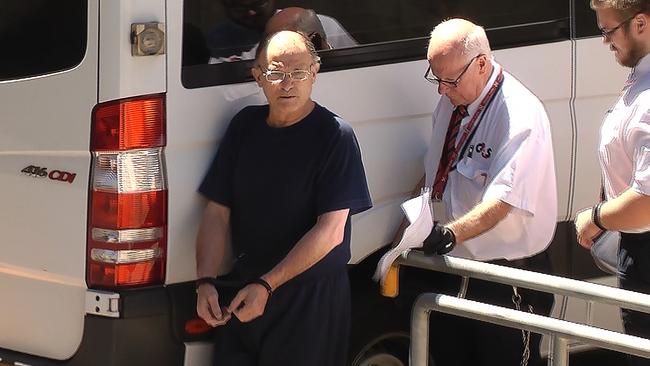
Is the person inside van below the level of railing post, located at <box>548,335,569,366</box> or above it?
above

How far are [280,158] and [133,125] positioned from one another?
48 cm

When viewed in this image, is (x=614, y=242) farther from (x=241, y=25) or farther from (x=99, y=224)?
(x=99, y=224)

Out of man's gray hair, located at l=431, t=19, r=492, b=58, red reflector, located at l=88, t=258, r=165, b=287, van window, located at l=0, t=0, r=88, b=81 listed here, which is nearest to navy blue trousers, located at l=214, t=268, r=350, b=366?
red reflector, located at l=88, t=258, r=165, b=287

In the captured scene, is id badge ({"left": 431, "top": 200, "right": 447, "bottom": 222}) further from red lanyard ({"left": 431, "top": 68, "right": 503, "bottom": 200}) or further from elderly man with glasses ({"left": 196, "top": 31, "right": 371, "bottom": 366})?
elderly man with glasses ({"left": 196, "top": 31, "right": 371, "bottom": 366})

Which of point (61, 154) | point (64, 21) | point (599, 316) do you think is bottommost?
point (599, 316)

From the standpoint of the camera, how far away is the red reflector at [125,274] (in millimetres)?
3432

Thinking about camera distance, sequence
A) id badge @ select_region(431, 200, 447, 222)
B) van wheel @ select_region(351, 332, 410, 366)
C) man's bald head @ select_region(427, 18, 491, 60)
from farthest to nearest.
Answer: van wheel @ select_region(351, 332, 410, 366) → id badge @ select_region(431, 200, 447, 222) → man's bald head @ select_region(427, 18, 491, 60)

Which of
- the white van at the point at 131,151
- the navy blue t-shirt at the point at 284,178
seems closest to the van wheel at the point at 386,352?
the white van at the point at 131,151

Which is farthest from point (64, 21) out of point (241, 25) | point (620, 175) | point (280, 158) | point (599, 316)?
point (599, 316)

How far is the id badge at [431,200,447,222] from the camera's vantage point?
12.7 ft

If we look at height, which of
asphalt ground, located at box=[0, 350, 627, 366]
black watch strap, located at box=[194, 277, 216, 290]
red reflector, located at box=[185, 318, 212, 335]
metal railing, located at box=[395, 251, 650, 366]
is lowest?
asphalt ground, located at box=[0, 350, 627, 366]

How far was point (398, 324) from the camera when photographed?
404 cm

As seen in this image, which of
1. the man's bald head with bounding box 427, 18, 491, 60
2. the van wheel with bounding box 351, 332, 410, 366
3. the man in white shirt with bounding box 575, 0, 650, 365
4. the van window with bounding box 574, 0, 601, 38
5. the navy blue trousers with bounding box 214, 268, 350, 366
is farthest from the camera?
the van window with bounding box 574, 0, 601, 38

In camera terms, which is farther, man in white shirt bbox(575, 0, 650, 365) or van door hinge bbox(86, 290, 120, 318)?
van door hinge bbox(86, 290, 120, 318)
